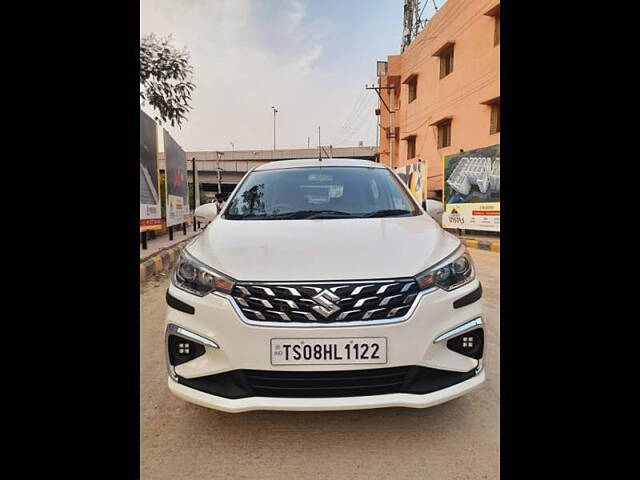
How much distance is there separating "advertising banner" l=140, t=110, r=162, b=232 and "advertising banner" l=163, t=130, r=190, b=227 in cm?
88

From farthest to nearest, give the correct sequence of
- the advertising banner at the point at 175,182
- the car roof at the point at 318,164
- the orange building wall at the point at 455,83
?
1. the orange building wall at the point at 455,83
2. the advertising banner at the point at 175,182
3. the car roof at the point at 318,164

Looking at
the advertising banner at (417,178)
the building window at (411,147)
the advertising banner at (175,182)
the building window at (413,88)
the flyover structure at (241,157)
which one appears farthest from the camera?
the flyover structure at (241,157)

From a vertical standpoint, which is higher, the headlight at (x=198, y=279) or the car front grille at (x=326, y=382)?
the headlight at (x=198, y=279)

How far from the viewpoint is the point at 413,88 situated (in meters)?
22.9

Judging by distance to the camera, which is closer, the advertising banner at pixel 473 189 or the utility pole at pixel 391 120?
the advertising banner at pixel 473 189

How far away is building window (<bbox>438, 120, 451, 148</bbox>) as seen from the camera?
18594 mm

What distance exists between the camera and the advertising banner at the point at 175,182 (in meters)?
9.28

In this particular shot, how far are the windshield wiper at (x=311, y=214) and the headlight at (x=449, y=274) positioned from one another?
0.82 m

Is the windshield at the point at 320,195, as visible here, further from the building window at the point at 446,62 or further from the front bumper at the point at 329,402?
the building window at the point at 446,62

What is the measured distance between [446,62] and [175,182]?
14554mm

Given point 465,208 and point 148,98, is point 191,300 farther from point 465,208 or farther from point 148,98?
point 465,208

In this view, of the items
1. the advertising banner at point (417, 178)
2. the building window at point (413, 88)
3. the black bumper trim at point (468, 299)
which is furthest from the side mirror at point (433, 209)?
the building window at point (413, 88)

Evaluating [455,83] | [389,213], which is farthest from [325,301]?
[455,83]

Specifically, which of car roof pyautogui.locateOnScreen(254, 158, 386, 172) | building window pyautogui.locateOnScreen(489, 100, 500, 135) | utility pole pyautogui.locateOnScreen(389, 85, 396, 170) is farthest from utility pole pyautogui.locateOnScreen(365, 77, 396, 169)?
car roof pyautogui.locateOnScreen(254, 158, 386, 172)
